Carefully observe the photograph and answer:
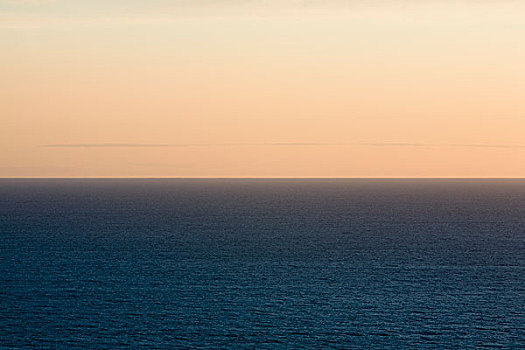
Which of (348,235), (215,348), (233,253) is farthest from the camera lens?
(348,235)

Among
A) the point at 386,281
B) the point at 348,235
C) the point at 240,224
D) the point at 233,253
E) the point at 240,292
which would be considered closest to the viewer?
the point at 240,292

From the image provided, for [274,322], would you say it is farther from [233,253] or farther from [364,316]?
[233,253]

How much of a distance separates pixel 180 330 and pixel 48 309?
17.6 metres

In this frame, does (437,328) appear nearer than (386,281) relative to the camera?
Yes

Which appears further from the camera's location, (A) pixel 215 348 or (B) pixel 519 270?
(B) pixel 519 270

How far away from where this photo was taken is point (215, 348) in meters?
66.3

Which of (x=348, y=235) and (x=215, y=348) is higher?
(x=348, y=235)

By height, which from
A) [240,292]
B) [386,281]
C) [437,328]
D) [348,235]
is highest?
[348,235]

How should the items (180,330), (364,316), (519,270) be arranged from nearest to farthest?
(180,330) → (364,316) → (519,270)

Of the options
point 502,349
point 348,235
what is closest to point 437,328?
point 502,349

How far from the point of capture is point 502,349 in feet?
218

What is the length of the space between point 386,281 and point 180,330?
38.1m

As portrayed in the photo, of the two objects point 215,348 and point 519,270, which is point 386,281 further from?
point 215,348

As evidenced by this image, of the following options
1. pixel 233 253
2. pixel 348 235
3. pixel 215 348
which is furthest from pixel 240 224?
pixel 215 348
